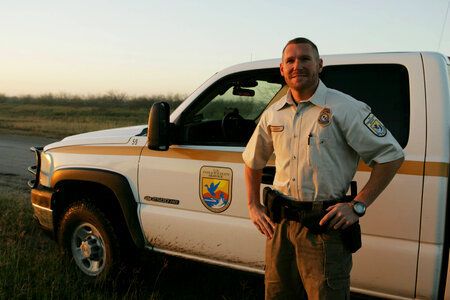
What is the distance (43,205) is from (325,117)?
2797mm

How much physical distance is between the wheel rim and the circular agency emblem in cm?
107

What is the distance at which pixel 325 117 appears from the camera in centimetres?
204

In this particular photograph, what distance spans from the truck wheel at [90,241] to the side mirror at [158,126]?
2.88ft

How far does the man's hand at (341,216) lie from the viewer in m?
1.94

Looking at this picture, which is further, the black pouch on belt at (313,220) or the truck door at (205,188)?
the truck door at (205,188)

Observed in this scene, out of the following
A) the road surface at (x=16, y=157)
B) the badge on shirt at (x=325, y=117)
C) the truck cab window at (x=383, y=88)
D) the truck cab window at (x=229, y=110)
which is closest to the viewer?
the badge on shirt at (x=325, y=117)

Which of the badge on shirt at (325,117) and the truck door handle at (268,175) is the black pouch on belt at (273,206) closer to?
the badge on shirt at (325,117)

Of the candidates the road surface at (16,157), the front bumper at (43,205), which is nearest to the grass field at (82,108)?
the road surface at (16,157)

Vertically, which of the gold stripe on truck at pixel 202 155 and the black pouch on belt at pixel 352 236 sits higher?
the gold stripe on truck at pixel 202 155

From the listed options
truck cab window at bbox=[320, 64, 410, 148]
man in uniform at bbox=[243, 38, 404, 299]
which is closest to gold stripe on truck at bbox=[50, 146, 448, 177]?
truck cab window at bbox=[320, 64, 410, 148]

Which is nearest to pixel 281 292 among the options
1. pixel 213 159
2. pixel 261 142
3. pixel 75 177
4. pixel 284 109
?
pixel 261 142

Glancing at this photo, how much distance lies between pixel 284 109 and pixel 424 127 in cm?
82

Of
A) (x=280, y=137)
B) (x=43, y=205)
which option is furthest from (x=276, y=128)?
(x=43, y=205)

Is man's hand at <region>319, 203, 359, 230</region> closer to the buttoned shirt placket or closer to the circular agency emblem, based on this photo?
the buttoned shirt placket
